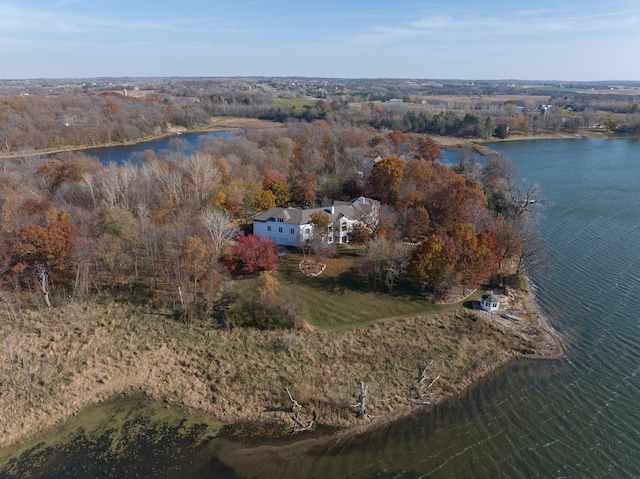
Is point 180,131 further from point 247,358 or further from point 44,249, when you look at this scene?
point 247,358

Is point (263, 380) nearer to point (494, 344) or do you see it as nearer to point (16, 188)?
point (494, 344)

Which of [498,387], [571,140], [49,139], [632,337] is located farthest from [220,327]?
[571,140]

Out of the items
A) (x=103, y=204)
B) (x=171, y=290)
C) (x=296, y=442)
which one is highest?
(x=103, y=204)

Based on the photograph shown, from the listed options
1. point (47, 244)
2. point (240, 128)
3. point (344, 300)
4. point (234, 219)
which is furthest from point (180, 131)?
point (344, 300)

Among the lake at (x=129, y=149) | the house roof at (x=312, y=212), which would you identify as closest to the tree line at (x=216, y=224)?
the house roof at (x=312, y=212)

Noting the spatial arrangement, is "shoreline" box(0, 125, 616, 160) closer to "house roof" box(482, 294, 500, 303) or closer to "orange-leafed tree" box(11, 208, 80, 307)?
"orange-leafed tree" box(11, 208, 80, 307)

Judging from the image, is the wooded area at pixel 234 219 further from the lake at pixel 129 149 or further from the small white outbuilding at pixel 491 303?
the lake at pixel 129 149

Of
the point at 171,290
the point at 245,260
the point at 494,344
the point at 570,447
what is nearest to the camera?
the point at 570,447
